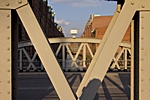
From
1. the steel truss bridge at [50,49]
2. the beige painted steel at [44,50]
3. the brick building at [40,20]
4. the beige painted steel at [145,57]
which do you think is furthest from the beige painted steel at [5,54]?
the brick building at [40,20]

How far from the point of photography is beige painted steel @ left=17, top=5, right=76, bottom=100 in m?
2.70

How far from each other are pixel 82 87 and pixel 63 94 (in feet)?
0.98

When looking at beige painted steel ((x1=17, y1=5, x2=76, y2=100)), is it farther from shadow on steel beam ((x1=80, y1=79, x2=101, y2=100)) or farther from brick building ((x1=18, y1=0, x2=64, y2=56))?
brick building ((x1=18, y1=0, x2=64, y2=56))

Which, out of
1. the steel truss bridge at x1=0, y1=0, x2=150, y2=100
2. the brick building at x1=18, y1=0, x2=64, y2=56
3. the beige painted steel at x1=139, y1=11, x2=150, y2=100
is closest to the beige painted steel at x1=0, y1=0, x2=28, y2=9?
the steel truss bridge at x1=0, y1=0, x2=150, y2=100

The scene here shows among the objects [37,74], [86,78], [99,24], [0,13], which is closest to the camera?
[0,13]

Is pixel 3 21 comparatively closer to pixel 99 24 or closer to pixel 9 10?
pixel 9 10

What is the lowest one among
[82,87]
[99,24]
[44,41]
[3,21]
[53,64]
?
[99,24]

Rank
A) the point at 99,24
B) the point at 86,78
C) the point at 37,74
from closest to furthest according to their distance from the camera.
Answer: the point at 86,78, the point at 37,74, the point at 99,24

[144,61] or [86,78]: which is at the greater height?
[144,61]

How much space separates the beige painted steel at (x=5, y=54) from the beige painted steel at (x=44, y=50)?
0.52 feet

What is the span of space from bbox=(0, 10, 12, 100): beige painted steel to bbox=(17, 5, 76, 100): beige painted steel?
159 millimetres

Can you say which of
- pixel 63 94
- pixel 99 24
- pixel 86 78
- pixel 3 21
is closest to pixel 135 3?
pixel 86 78

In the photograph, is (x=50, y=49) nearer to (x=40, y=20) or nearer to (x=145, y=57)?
(x=145, y=57)

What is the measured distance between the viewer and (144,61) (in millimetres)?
2711
